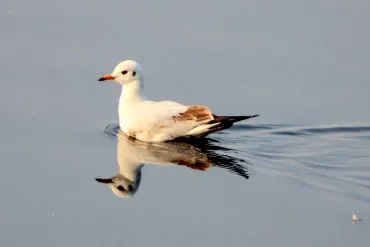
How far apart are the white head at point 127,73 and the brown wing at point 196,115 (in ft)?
2.98

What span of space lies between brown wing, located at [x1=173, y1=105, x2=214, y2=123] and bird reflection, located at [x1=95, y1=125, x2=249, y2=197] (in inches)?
13.8

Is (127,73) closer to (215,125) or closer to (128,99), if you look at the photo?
(128,99)

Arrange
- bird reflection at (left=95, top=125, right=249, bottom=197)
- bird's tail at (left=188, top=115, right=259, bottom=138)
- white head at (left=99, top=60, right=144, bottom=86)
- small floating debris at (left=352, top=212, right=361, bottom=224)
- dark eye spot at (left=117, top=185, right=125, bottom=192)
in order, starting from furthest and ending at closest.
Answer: white head at (left=99, top=60, right=144, bottom=86) → bird's tail at (left=188, top=115, right=259, bottom=138) → bird reflection at (left=95, top=125, right=249, bottom=197) → dark eye spot at (left=117, top=185, right=125, bottom=192) → small floating debris at (left=352, top=212, right=361, bottom=224)

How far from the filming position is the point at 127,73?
46.0 ft

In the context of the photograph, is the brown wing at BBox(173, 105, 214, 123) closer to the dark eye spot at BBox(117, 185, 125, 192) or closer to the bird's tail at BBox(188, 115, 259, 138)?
the bird's tail at BBox(188, 115, 259, 138)

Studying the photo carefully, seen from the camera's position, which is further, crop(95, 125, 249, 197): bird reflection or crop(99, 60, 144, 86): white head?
crop(99, 60, 144, 86): white head

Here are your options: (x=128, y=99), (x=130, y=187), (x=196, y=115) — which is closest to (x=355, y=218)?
(x=130, y=187)

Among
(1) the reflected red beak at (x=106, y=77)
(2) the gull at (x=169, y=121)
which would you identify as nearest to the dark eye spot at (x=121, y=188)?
(2) the gull at (x=169, y=121)

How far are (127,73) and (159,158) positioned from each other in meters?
1.53

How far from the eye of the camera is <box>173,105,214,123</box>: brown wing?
13461 mm

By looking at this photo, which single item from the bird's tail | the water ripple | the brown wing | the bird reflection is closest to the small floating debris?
the water ripple

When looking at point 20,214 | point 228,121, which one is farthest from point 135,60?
point 20,214

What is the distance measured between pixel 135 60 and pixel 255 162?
3.04 metres

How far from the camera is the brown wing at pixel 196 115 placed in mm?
13461
